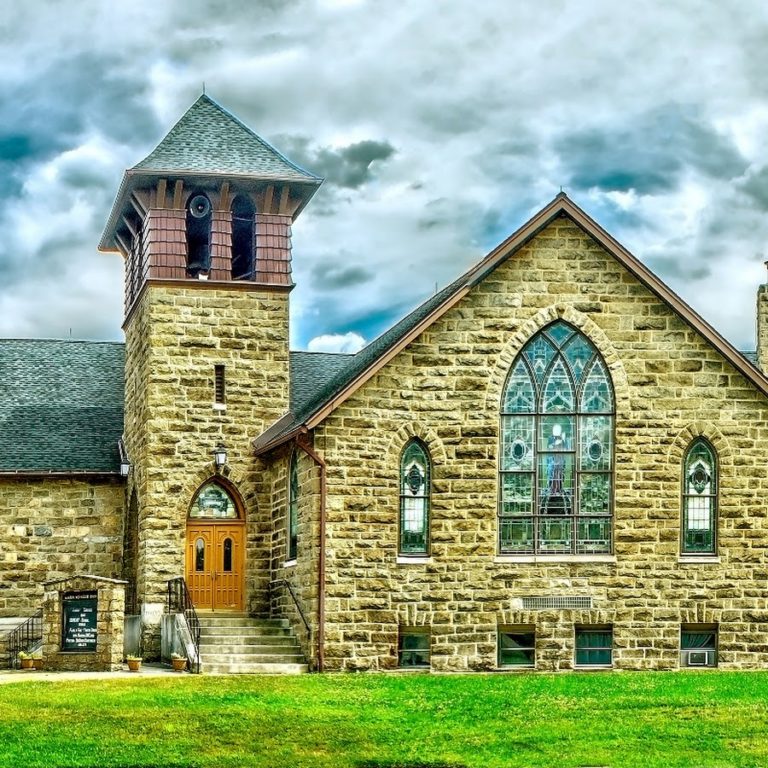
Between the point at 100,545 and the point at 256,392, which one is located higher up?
the point at 256,392

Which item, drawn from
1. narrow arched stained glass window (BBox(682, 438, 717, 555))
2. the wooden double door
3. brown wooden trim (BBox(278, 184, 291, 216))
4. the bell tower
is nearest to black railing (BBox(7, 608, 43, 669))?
the bell tower

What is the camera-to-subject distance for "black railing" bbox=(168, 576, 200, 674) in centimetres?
3177

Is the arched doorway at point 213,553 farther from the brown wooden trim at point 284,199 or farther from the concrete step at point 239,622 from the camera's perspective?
the brown wooden trim at point 284,199

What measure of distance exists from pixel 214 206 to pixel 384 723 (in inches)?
628

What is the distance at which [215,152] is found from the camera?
36406mm

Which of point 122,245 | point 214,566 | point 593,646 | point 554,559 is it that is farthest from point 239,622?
point 122,245

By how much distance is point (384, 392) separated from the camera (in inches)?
1227

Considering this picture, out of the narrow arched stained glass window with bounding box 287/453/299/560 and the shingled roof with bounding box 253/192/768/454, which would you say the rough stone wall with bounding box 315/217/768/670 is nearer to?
the shingled roof with bounding box 253/192/768/454

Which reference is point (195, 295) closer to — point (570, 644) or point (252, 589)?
point (252, 589)

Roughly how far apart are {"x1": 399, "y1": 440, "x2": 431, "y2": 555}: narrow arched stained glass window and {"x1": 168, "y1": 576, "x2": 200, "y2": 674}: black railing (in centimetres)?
411

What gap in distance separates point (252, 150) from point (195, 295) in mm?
3629

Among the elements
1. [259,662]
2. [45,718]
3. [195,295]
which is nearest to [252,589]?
[259,662]

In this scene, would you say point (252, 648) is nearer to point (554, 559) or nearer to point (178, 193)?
point (554, 559)

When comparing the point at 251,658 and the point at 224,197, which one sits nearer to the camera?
the point at 251,658
